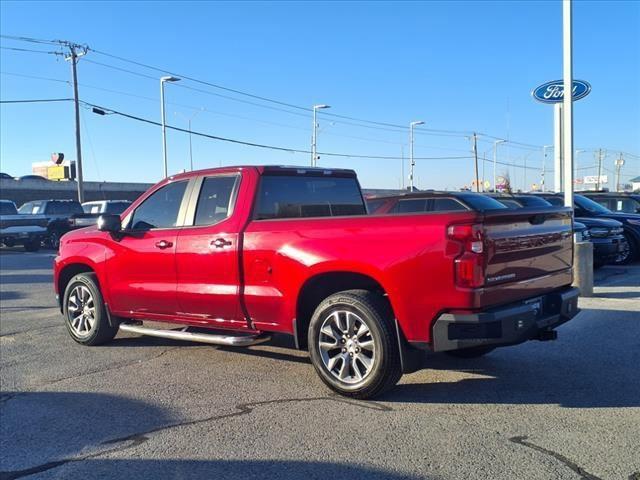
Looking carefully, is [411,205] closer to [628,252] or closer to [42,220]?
[628,252]

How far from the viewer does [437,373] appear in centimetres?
574

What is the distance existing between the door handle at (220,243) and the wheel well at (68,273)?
232 cm

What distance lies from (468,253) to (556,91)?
9342mm

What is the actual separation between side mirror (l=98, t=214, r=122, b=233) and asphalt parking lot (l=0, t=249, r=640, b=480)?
1.40 metres

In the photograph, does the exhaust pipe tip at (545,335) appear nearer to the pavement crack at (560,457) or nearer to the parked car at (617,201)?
the pavement crack at (560,457)

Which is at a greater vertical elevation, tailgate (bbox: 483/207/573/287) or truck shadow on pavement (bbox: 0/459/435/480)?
tailgate (bbox: 483/207/573/287)

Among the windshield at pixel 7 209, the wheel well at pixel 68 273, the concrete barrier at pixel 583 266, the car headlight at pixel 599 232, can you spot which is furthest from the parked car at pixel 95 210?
the concrete barrier at pixel 583 266

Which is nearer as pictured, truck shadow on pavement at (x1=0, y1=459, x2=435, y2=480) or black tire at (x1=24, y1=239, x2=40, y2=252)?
truck shadow on pavement at (x1=0, y1=459, x2=435, y2=480)

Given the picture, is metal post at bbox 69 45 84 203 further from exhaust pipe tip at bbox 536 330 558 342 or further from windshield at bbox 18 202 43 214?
exhaust pipe tip at bbox 536 330 558 342

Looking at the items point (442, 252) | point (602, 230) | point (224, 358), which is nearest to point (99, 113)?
point (602, 230)

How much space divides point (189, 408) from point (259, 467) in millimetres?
1306

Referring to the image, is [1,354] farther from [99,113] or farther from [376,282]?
[99,113]

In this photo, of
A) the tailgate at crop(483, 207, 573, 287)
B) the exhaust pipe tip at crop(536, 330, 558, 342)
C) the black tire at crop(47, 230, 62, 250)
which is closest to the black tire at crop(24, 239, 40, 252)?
the black tire at crop(47, 230, 62, 250)

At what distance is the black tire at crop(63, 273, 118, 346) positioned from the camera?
6.98m
